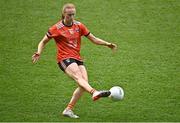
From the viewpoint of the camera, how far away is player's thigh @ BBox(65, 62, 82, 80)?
10.8 m

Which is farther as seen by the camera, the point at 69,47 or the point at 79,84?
the point at 69,47

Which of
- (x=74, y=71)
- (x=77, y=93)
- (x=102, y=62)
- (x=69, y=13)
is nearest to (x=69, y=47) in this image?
(x=74, y=71)

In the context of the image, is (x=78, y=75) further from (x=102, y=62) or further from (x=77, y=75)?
(x=102, y=62)

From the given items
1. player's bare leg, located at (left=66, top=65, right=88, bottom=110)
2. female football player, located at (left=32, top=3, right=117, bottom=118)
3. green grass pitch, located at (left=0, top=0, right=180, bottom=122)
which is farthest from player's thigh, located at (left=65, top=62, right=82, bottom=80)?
green grass pitch, located at (left=0, top=0, right=180, bottom=122)

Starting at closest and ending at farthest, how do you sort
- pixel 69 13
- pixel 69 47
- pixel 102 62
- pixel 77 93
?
pixel 69 13, pixel 69 47, pixel 77 93, pixel 102 62

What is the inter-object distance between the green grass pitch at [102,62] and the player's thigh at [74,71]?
80cm

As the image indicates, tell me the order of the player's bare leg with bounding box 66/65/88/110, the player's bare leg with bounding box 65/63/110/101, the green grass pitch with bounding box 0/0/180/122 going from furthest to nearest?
1. the green grass pitch with bounding box 0/0/180/122
2. the player's bare leg with bounding box 66/65/88/110
3. the player's bare leg with bounding box 65/63/110/101

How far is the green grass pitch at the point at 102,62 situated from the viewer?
11.5 metres

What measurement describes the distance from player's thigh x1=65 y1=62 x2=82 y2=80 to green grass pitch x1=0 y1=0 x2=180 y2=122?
31.6 inches

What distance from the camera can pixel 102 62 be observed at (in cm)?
1421

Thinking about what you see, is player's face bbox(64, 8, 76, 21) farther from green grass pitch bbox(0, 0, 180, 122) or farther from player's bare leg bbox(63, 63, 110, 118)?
green grass pitch bbox(0, 0, 180, 122)

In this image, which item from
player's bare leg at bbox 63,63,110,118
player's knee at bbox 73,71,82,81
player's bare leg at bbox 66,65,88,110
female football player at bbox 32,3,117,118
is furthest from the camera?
player's bare leg at bbox 66,65,88,110

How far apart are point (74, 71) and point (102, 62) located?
11.4 feet

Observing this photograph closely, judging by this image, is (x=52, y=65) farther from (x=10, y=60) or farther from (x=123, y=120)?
(x=123, y=120)
